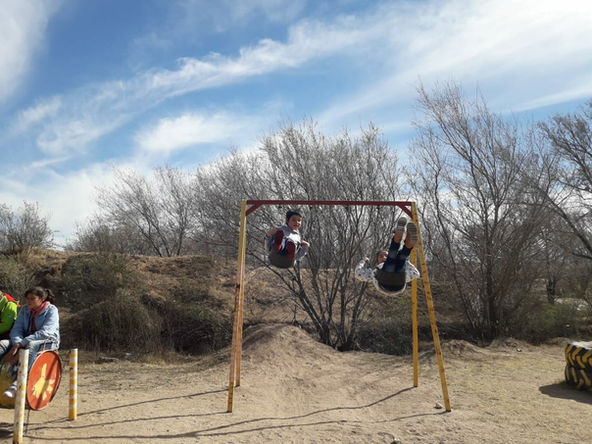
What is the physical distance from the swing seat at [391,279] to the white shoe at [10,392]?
458 centimetres

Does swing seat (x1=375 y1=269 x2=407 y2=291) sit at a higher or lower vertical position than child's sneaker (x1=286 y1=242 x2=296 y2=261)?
lower

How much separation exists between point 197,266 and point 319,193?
783 centimetres

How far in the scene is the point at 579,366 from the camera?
293 inches

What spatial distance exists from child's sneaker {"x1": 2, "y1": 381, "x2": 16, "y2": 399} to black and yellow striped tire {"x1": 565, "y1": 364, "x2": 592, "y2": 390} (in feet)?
26.2

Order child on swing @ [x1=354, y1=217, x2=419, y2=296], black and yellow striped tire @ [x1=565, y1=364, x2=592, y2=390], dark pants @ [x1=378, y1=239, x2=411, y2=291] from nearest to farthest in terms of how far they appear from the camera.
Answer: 1. child on swing @ [x1=354, y1=217, x2=419, y2=296]
2. dark pants @ [x1=378, y1=239, x2=411, y2=291]
3. black and yellow striped tire @ [x1=565, y1=364, x2=592, y2=390]

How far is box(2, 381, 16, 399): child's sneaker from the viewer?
492 centimetres

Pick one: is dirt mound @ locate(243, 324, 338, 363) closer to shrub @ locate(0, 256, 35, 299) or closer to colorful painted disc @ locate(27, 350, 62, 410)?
colorful painted disc @ locate(27, 350, 62, 410)

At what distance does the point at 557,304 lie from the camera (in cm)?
1398

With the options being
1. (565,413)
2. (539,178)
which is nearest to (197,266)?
(539,178)

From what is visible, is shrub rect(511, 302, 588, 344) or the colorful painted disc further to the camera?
shrub rect(511, 302, 588, 344)

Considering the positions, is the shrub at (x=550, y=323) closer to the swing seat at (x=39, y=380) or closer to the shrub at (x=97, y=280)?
the swing seat at (x=39, y=380)

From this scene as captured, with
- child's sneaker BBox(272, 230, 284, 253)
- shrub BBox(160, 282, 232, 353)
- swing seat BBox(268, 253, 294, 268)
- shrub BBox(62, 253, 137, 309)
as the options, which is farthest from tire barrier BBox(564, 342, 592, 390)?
shrub BBox(62, 253, 137, 309)

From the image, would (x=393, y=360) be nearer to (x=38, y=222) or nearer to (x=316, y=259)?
(x=316, y=259)

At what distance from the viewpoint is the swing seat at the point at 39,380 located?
198 inches
